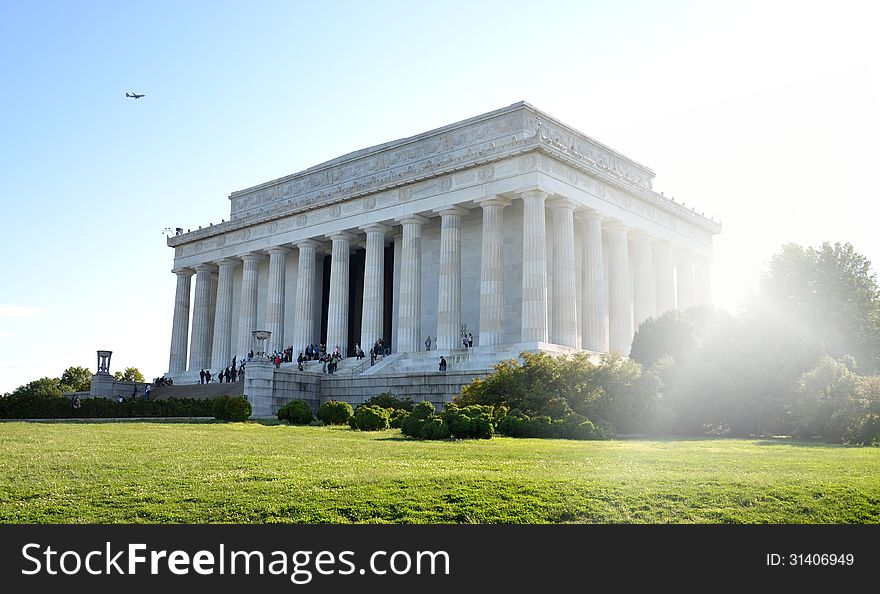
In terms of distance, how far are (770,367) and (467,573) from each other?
86.5 feet

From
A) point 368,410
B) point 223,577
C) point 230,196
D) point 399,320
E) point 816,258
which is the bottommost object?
point 223,577

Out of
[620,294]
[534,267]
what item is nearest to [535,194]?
[534,267]

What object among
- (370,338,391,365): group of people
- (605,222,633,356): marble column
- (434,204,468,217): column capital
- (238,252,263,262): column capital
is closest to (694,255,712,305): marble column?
(605,222,633,356): marble column

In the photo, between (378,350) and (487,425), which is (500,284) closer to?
(378,350)

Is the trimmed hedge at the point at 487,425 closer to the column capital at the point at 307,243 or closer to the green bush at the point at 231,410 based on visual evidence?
the green bush at the point at 231,410

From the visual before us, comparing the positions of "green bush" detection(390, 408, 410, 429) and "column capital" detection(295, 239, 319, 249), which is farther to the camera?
"column capital" detection(295, 239, 319, 249)

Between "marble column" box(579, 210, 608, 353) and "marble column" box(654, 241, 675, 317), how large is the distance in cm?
1031

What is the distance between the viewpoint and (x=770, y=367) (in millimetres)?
32656

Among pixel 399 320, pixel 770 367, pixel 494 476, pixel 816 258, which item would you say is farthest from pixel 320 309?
pixel 494 476

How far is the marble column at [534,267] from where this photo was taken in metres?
55.2

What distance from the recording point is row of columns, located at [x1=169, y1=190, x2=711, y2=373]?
57.2m

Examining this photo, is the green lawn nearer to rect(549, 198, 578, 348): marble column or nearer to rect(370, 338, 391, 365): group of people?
rect(549, 198, 578, 348): marble column

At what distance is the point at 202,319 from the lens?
82.8m

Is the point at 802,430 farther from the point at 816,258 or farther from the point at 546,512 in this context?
the point at 816,258
